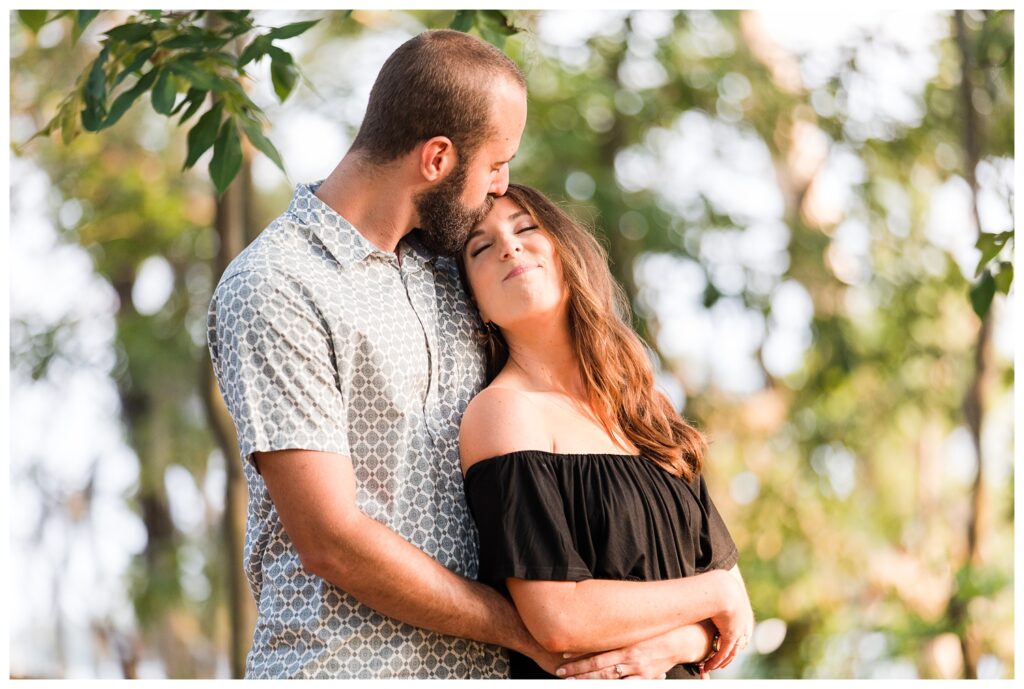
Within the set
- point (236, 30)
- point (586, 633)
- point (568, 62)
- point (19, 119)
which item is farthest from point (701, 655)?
point (19, 119)

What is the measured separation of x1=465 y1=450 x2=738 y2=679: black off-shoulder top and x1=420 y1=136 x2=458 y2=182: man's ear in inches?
26.6

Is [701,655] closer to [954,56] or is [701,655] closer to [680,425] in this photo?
[680,425]

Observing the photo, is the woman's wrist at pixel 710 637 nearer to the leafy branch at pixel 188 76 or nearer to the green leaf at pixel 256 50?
the leafy branch at pixel 188 76

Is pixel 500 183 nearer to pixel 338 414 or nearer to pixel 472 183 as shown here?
pixel 472 183

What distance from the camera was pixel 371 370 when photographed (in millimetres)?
A: 2531

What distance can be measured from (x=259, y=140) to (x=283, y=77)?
0.35m

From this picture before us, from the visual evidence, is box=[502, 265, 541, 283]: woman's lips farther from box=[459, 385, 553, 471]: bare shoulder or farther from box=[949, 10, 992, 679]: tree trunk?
box=[949, 10, 992, 679]: tree trunk

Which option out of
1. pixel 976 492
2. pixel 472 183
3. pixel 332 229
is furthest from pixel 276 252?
pixel 976 492

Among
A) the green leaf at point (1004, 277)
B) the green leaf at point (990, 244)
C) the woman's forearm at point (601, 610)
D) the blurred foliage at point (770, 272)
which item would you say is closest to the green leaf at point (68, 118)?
the woman's forearm at point (601, 610)

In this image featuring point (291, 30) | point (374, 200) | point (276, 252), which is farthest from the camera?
point (291, 30)

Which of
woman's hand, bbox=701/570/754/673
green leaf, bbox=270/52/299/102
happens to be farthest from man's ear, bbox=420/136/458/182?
woman's hand, bbox=701/570/754/673

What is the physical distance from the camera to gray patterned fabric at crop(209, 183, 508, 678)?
236 centimetres

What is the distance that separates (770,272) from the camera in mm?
8234
